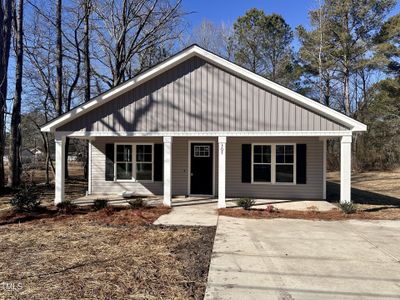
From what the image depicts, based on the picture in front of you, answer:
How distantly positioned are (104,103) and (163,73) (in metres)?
2.08

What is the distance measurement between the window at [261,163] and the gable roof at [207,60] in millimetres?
2713

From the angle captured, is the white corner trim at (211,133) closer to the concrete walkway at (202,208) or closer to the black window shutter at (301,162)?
the black window shutter at (301,162)

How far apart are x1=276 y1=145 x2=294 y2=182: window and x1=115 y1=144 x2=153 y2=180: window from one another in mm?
4738

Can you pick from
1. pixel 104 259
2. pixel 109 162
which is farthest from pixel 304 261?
pixel 109 162

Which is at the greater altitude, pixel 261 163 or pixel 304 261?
pixel 261 163

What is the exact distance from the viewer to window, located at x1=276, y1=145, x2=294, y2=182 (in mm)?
12617

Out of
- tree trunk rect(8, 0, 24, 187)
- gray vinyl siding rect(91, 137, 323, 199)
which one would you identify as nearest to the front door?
gray vinyl siding rect(91, 137, 323, 199)

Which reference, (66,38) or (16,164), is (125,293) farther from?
(66,38)

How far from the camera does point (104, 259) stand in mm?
5609

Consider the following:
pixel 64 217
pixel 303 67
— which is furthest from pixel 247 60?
pixel 64 217

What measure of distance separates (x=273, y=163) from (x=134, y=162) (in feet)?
17.1

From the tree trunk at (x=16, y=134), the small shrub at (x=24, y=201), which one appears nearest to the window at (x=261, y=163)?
the small shrub at (x=24, y=201)

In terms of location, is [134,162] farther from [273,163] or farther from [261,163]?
[273,163]

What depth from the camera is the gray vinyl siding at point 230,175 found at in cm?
1261
